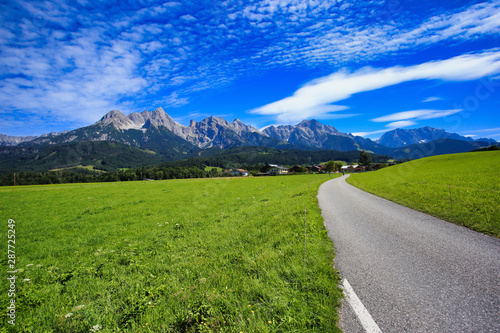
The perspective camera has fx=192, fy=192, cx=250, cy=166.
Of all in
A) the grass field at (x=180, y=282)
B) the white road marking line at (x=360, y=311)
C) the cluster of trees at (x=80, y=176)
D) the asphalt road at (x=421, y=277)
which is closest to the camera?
the white road marking line at (x=360, y=311)

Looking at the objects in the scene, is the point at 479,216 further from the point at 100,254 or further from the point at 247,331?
the point at 100,254

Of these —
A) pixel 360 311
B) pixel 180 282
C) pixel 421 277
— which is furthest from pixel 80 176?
pixel 421 277

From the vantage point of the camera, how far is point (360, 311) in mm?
3977

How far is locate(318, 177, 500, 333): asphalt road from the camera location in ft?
11.9

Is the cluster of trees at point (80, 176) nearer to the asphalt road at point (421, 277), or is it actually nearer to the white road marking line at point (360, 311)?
the asphalt road at point (421, 277)

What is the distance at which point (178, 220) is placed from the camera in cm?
1405

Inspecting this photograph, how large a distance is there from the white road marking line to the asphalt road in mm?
29

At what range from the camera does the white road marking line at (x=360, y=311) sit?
3.52 m

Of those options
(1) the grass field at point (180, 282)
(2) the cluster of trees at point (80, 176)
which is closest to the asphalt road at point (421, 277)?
(1) the grass field at point (180, 282)

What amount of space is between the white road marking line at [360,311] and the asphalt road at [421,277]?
3 centimetres

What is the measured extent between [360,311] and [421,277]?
2.56 m

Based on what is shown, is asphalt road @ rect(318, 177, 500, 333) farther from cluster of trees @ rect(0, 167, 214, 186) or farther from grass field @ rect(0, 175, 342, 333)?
cluster of trees @ rect(0, 167, 214, 186)

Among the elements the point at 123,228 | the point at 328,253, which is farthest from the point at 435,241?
the point at 123,228

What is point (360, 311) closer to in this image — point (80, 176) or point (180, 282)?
point (180, 282)
